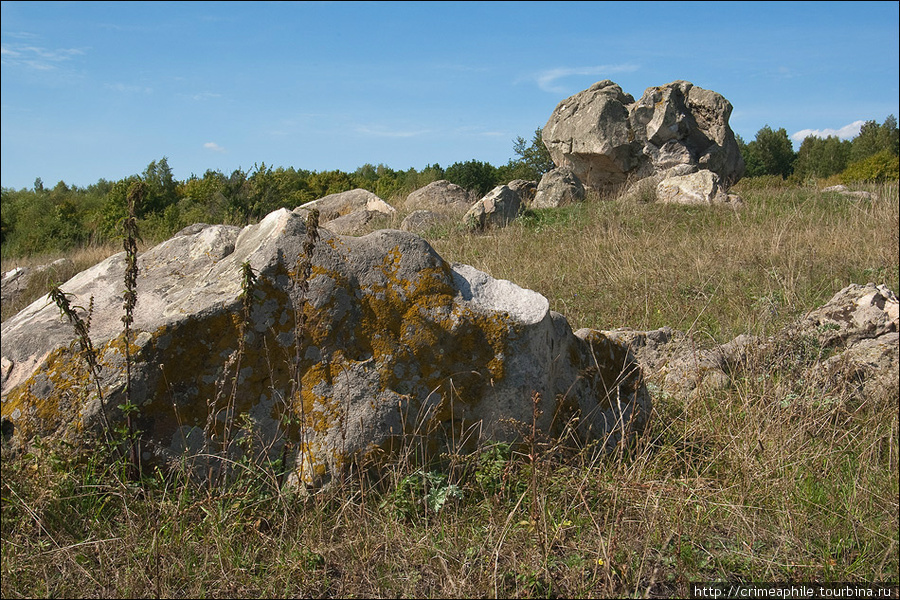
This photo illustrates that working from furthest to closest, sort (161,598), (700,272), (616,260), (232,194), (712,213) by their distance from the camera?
(232,194) → (712,213) → (616,260) → (700,272) → (161,598)

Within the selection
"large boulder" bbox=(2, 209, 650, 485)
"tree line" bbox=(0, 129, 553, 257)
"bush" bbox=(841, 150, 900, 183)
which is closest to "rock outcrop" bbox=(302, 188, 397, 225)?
"tree line" bbox=(0, 129, 553, 257)

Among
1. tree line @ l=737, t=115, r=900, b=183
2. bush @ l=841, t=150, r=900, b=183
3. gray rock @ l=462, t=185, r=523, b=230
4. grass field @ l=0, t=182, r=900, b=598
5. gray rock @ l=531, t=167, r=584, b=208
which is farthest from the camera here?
tree line @ l=737, t=115, r=900, b=183

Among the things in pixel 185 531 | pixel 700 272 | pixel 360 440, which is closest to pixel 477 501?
pixel 360 440

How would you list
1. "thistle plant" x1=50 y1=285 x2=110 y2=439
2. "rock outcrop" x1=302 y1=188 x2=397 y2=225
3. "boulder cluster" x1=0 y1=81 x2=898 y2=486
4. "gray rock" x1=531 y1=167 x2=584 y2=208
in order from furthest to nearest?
"rock outcrop" x1=302 y1=188 x2=397 y2=225, "gray rock" x1=531 y1=167 x2=584 y2=208, "boulder cluster" x1=0 y1=81 x2=898 y2=486, "thistle plant" x1=50 y1=285 x2=110 y2=439

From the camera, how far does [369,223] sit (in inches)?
556

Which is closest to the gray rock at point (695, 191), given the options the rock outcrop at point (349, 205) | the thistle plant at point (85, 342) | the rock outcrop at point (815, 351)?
the rock outcrop at point (349, 205)

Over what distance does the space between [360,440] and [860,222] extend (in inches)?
368

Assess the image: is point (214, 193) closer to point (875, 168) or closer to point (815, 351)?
point (815, 351)

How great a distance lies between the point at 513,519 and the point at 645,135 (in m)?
14.8

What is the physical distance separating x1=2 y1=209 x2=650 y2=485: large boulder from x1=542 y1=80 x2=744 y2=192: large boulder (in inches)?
534

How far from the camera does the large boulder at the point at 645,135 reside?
15.7 m

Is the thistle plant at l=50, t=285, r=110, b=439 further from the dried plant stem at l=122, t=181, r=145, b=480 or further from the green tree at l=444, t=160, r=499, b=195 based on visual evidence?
the green tree at l=444, t=160, r=499, b=195

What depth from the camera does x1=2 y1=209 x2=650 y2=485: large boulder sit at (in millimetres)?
2689

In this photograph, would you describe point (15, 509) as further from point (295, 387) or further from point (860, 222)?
point (860, 222)
